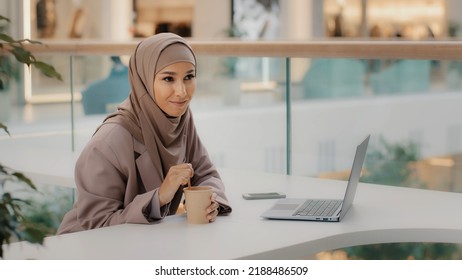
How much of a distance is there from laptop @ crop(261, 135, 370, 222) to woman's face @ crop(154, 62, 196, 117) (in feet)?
1.19

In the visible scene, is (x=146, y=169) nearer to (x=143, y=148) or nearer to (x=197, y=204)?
(x=143, y=148)

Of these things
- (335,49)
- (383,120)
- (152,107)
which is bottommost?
(383,120)

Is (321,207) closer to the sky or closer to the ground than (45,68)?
closer to the ground

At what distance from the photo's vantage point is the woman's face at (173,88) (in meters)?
2.38

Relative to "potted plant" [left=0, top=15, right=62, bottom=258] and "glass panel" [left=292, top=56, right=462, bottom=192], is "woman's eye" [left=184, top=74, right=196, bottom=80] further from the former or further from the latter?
"glass panel" [left=292, top=56, right=462, bottom=192]

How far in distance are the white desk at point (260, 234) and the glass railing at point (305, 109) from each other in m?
0.73

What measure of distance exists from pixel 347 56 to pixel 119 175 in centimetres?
135

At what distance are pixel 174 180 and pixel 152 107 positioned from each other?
259 mm

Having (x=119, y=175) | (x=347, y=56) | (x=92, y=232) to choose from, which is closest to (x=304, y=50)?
(x=347, y=56)

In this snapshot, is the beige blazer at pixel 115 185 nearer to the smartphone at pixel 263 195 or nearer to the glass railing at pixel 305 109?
the smartphone at pixel 263 195

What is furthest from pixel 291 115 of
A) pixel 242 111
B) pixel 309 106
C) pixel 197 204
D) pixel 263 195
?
pixel 242 111

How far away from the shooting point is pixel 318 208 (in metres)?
2.36

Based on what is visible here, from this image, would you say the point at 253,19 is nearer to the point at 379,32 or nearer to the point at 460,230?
the point at 379,32
